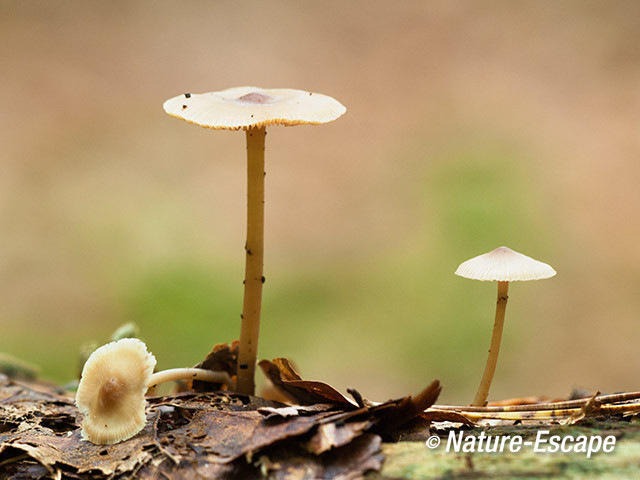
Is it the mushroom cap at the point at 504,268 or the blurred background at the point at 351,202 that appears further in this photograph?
the blurred background at the point at 351,202

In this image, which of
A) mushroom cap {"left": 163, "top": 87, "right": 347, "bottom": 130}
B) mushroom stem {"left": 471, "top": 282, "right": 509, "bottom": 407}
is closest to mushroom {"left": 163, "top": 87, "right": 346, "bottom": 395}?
mushroom cap {"left": 163, "top": 87, "right": 347, "bottom": 130}

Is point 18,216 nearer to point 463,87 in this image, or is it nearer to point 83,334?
point 83,334

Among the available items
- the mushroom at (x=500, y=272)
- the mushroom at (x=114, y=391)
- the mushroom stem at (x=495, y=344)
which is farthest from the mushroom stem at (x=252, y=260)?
the mushroom stem at (x=495, y=344)

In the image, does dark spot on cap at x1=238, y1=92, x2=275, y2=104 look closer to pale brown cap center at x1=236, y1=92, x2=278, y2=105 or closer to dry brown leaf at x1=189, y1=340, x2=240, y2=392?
pale brown cap center at x1=236, y1=92, x2=278, y2=105

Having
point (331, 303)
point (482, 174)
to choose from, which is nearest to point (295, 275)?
point (331, 303)

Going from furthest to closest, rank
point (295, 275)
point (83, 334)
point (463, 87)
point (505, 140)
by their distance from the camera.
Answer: point (463, 87) → point (505, 140) → point (295, 275) → point (83, 334)

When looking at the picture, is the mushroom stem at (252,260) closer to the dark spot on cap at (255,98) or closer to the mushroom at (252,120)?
the mushroom at (252,120)
